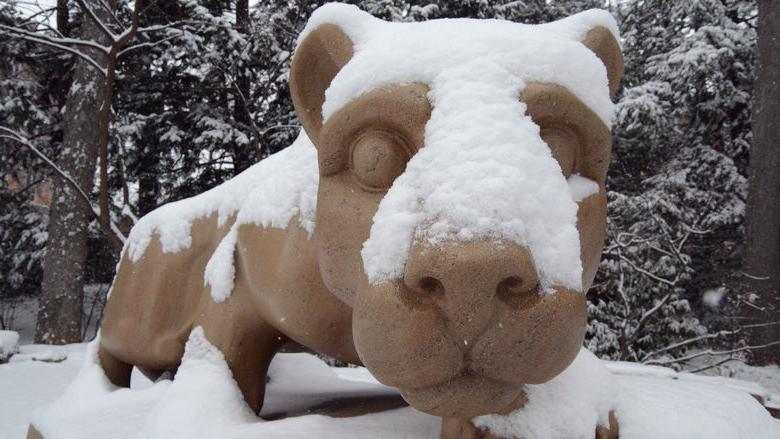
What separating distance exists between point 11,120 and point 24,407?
563 cm

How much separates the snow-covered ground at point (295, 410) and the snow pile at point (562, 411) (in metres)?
0.01

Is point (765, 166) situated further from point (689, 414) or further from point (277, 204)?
point (277, 204)

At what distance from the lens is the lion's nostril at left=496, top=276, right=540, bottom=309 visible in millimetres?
909

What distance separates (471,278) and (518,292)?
93mm

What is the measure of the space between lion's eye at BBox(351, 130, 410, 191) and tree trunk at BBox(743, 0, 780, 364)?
5897 mm

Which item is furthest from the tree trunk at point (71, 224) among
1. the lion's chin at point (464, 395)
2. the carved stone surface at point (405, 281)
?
the lion's chin at point (464, 395)

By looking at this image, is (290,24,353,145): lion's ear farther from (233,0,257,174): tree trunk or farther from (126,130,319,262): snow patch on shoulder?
(233,0,257,174): tree trunk

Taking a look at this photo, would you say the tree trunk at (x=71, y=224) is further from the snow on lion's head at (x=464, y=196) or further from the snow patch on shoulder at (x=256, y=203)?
the snow on lion's head at (x=464, y=196)

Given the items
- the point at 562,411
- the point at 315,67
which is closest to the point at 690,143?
the point at 562,411

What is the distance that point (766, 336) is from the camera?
5574mm

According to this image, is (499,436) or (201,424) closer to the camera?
(499,436)

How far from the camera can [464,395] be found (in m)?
0.99

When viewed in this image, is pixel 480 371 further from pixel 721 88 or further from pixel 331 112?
pixel 721 88

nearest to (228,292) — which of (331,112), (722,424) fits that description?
(331,112)
